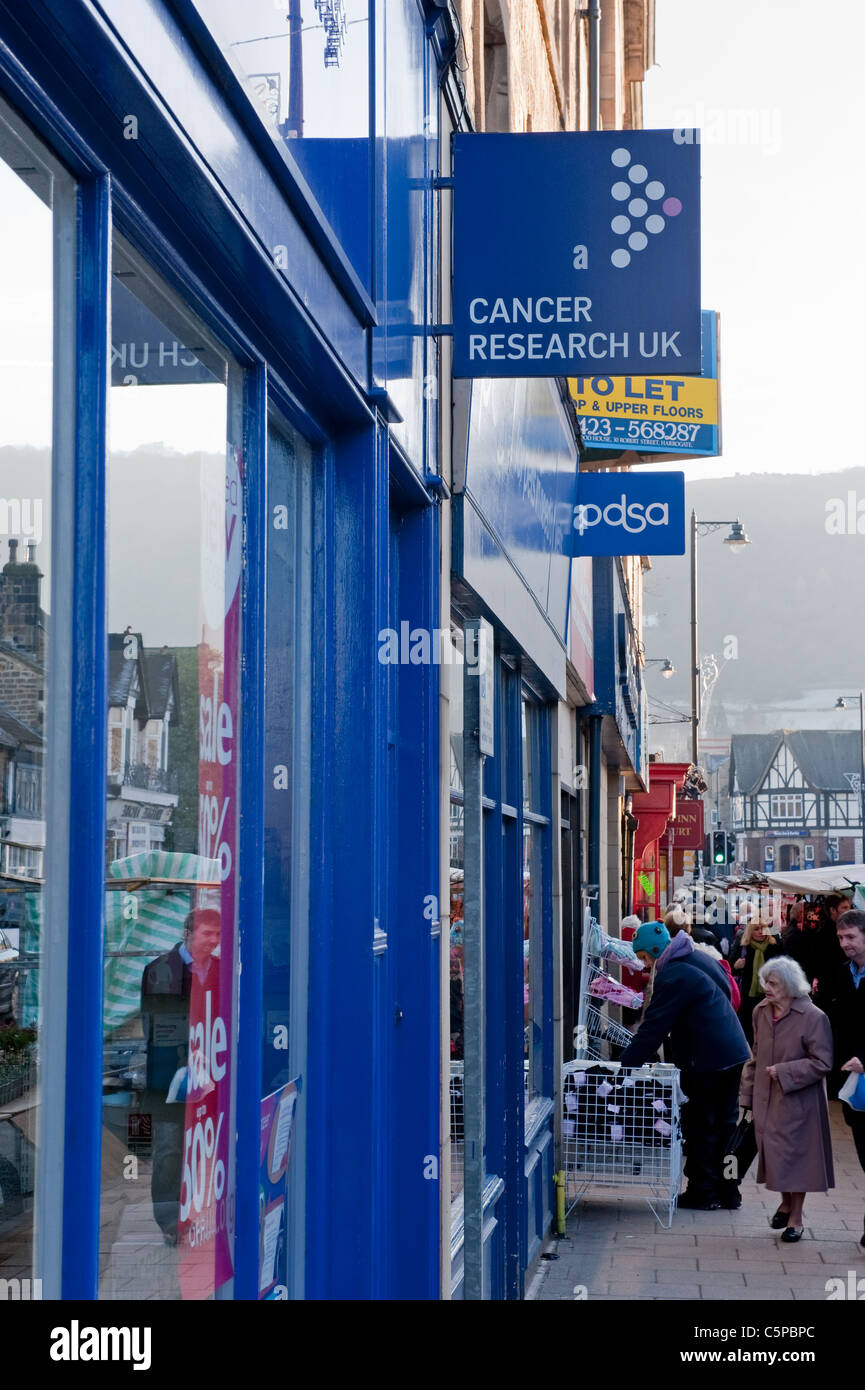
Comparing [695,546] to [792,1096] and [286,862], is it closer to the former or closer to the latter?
[792,1096]

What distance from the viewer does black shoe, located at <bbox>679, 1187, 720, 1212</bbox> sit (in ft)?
34.7

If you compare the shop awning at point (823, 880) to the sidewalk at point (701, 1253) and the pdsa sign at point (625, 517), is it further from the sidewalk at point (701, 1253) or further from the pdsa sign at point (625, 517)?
the pdsa sign at point (625, 517)

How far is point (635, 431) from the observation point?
13859 millimetres

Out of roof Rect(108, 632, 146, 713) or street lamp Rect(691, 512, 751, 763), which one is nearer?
roof Rect(108, 632, 146, 713)

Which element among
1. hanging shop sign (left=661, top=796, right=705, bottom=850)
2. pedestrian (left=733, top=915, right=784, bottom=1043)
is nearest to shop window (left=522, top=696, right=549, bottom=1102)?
pedestrian (left=733, top=915, right=784, bottom=1043)

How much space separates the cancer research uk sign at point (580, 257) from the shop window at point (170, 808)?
82.6 inches

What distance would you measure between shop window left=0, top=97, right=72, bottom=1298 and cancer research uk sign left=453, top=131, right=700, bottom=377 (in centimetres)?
304

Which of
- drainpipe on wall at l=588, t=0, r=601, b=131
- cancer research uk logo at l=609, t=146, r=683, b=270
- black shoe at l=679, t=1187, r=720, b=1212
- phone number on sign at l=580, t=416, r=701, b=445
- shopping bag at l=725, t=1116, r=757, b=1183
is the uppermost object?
drainpipe on wall at l=588, t=0, r=601, b=131

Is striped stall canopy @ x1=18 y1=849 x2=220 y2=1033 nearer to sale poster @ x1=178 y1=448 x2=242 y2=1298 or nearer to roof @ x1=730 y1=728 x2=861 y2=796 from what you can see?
sale poster @ x1=178 y1=448 x2=242 y2=1298

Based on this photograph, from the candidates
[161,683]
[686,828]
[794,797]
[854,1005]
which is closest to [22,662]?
[161,683]

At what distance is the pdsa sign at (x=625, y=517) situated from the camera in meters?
11.1

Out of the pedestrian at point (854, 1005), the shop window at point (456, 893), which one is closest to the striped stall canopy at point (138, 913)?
the shop window at point (456, 893)

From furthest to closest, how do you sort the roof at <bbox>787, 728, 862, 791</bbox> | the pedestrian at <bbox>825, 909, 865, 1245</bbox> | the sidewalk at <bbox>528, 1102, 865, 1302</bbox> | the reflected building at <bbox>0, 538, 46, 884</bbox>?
the roof at <bbox>787, 728, 862, 791</bbox> < the pedestrian at <bbox>825, 909, 865, 1245</bbox> < the sidewalk at <bbox>528, 1102, 865, 1302</bbox> < the reflected building at <bbox>0, 538, 46, 884</bbox>
